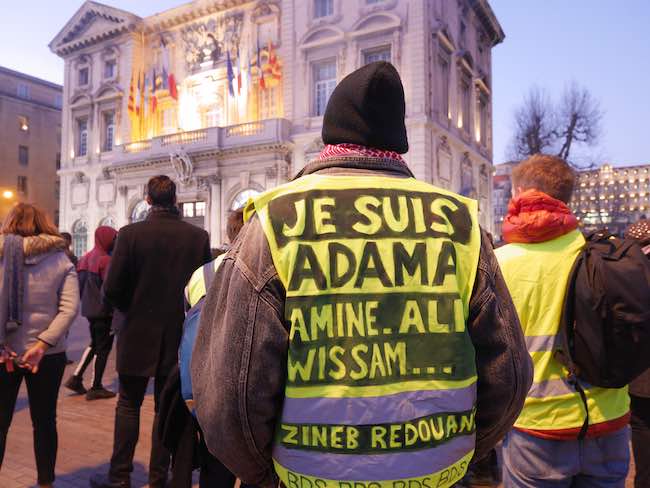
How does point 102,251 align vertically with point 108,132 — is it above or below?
below

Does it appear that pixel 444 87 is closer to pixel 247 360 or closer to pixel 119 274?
pixel 119 274

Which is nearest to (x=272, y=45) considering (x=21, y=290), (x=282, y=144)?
(x=282, y=144)

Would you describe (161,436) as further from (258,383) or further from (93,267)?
(93,267)

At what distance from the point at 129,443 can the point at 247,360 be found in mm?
2435

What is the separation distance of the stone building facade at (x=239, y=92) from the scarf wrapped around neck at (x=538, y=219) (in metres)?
15.6

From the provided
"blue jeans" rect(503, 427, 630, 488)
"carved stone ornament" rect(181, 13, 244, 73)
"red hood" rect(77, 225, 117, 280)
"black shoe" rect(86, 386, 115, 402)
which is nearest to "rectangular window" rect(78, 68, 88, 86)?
"carved stone ornament" rect(181, 13, 244, 73)

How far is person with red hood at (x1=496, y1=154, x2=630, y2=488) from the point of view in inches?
73.3

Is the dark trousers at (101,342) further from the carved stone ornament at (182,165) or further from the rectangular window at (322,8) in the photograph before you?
the rectangular window at (322,8)

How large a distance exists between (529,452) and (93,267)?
5.29 m

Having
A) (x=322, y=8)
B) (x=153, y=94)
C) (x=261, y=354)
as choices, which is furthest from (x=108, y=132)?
(x=261, y=354)

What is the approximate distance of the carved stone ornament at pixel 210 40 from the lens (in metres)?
20.8

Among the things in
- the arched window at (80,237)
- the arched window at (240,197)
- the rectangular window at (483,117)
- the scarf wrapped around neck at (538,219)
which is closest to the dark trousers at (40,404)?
the scarf wrapped around neck at (538,219)

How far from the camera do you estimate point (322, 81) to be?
63.0ft

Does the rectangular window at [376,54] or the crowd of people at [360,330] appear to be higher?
the rectangular window at [376,54]
